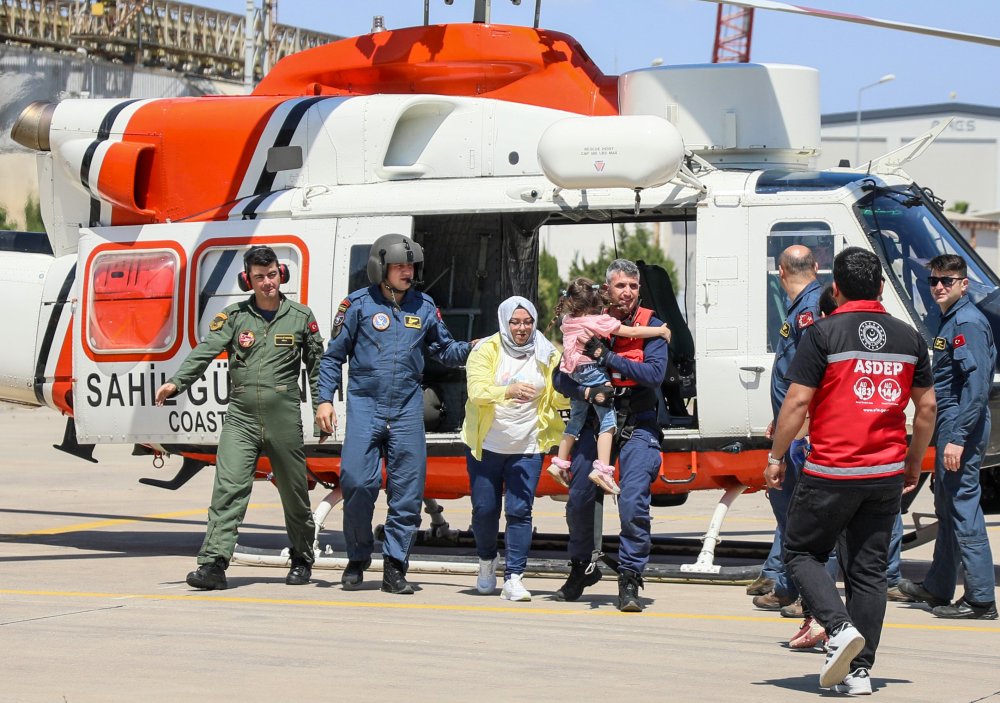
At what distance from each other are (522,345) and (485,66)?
2542mm

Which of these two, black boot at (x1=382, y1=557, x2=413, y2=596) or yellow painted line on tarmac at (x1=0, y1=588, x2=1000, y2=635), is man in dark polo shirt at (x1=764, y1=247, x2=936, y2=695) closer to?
yellow painted line on tarmac at (x1=0, y1=588, x2=1000, y2=635)

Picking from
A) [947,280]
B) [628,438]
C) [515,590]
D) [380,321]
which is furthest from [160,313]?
[947,280]

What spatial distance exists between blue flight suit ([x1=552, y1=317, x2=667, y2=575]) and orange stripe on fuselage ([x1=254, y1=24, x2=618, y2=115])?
2.60 meters

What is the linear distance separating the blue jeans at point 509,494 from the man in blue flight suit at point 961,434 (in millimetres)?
2152

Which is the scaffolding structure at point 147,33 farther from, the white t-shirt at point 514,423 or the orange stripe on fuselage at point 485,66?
the white t-shirt at point 514,423

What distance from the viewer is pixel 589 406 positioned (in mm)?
7660

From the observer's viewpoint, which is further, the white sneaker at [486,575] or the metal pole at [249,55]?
the metal pole at [249,55]

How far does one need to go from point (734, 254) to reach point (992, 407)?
1.68m

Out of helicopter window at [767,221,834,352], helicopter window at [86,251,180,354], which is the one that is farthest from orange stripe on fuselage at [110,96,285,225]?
helicopter window at [767,221,834,352]

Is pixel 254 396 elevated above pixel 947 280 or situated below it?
below

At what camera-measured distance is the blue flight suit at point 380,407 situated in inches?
316

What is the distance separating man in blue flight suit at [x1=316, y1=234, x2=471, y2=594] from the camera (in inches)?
316

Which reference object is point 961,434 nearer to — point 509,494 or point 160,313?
point 509,494

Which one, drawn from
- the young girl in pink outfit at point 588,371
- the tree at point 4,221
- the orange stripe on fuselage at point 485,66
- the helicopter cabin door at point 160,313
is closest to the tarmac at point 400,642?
the young girl in pink outfit at point 588,371
